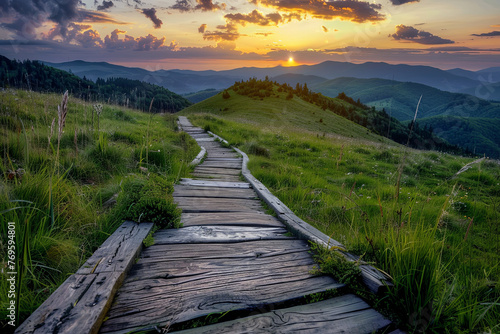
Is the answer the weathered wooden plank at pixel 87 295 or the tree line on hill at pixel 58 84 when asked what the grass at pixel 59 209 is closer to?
the weathered wooden plank at pixel 87 295

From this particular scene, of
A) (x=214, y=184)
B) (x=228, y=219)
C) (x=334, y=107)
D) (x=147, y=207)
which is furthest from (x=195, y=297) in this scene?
(x=334, y=107)

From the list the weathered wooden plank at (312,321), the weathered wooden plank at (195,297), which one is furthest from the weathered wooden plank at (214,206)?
the weathered wooden plank at (312,321)

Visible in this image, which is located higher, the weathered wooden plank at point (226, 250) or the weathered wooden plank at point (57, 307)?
the weathered wooden plank at point (57, 307)

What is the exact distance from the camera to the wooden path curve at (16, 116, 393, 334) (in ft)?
5.81

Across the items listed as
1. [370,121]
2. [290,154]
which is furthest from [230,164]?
[370,121]

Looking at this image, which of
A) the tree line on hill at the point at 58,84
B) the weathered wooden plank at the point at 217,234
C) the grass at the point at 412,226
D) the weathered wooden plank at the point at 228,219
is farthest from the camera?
the tree line on hill at the point at 58,84

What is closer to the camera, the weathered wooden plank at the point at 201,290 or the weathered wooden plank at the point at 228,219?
the weathered wooden plank at the point at 201,290

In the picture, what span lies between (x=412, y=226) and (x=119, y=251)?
4.19 m

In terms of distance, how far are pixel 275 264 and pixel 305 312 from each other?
2.29 feet

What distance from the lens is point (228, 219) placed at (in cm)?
385

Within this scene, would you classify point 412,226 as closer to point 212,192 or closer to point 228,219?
point 228,219

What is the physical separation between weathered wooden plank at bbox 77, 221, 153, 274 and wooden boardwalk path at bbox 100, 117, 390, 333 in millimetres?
126

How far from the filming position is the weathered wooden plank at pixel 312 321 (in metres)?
1.81

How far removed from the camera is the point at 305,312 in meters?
2.00
